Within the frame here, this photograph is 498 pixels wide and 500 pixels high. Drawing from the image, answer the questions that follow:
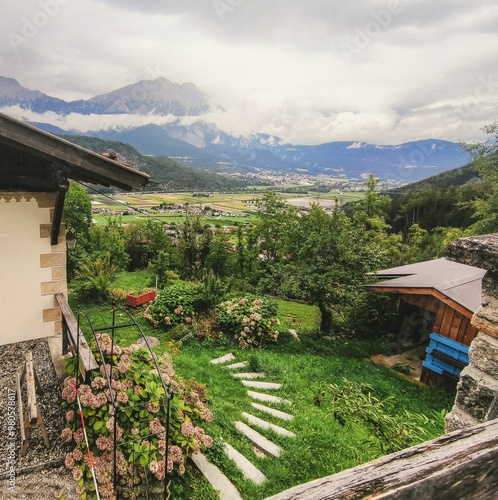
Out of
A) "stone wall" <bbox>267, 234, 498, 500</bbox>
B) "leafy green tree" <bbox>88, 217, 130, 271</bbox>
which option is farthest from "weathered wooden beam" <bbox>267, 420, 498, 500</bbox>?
"leafy green tree" <bbox>88, 217, 130, 271</bbox>

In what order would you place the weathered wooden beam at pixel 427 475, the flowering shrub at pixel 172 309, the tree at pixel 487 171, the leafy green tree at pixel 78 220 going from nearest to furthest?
1. the weathered wooden beam at pixel 427 475
2. the flowering shrub at pixel 172 309
3. the leafy green tree at pixel 78 220
4. the tree at pixel 487 171

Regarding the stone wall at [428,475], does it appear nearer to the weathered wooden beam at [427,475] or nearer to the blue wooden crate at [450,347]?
the weathered wooden beam at [427,475]

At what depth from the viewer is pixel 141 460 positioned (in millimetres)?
3850

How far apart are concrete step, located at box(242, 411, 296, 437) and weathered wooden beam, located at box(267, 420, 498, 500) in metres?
5.22

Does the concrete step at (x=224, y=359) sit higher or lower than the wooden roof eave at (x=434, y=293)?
lower

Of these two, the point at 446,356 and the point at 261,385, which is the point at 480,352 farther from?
the point at 446,356

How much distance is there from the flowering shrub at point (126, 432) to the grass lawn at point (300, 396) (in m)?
0.79

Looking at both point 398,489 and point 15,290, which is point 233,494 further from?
point 398,489

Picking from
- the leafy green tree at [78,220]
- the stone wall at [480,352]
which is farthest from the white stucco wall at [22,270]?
the leafy green tree at [78,220]

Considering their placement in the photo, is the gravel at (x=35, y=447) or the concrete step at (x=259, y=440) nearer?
the gravel at (x=35, y=447)

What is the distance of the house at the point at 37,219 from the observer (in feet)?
13.8

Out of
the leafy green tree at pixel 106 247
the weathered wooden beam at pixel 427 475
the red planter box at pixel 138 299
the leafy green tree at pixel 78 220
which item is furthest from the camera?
the leafy green tree at pixel 106 247

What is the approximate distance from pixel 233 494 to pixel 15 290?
4117mm

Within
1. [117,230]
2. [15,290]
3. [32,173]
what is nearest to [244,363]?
[15,290]
